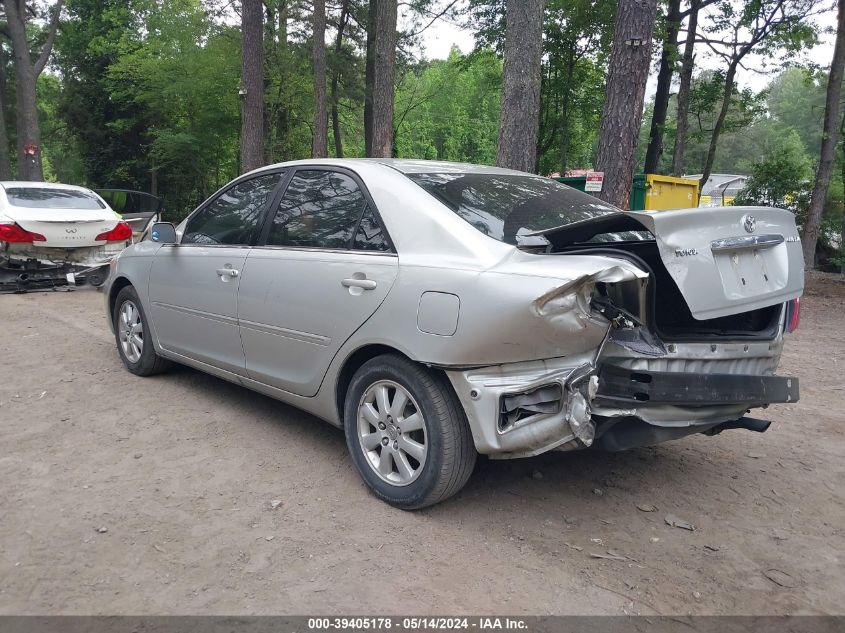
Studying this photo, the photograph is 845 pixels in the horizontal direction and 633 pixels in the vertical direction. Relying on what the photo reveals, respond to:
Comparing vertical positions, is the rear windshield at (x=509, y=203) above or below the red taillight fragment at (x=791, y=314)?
above

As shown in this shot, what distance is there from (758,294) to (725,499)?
1.13 metres

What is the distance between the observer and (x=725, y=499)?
3.53m

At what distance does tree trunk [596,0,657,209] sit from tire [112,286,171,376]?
483 centimetres

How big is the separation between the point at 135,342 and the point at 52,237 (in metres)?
4.79

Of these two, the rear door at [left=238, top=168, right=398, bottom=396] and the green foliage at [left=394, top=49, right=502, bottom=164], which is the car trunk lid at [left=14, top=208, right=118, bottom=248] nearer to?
the rear door at [left=238, top=168, right=398, bottom=396]

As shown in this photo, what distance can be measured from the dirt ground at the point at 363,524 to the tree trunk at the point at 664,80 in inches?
550

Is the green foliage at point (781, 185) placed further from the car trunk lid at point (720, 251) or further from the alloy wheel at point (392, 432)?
the alloy wheel at point (392, 432)

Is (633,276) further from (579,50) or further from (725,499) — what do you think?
(579,50)

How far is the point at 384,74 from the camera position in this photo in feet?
41.4

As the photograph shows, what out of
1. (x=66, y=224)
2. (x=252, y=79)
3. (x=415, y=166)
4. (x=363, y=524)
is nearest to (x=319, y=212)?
(x=415, y=166)

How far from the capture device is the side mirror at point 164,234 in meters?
4.87

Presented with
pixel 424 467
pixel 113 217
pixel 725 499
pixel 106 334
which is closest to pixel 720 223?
pixel 725 499

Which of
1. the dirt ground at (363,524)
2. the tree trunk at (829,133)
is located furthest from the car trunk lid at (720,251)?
the tree trunk at (829,133)

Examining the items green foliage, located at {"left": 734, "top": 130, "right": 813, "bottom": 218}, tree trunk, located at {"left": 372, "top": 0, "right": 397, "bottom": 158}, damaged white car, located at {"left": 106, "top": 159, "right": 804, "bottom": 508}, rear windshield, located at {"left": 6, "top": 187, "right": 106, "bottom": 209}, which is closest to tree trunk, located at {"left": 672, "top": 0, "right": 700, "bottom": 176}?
green foliage, located at {"left": 734, "top": 130, "right": 813, "bottom": 218}
